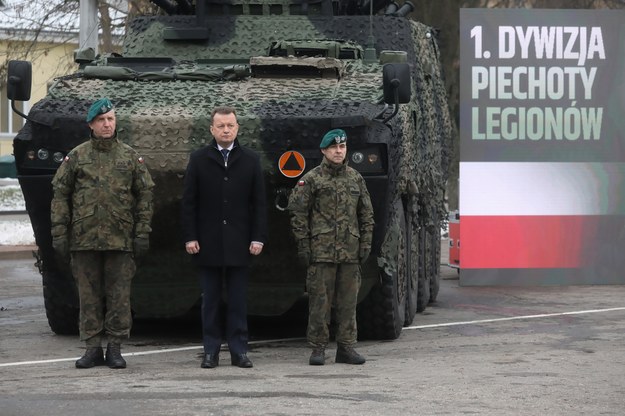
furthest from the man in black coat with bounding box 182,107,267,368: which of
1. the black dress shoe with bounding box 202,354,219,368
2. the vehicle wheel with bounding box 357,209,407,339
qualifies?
the vehicle wheel with bounding box 357,209,407,339

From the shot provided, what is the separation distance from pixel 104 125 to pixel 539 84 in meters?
7.68

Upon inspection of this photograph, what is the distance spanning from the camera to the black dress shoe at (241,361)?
10.7 metres

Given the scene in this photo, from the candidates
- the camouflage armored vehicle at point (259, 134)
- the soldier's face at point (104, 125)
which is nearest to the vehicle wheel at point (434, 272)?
the camouflage armored vehicle at point (259, 134)

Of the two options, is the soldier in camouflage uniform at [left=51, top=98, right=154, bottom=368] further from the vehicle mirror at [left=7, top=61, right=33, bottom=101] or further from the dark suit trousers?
the vehicle mirror at [left=7, top=61, right=33, bottom=101]

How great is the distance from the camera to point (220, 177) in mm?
10852

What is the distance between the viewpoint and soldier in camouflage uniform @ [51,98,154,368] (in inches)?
422

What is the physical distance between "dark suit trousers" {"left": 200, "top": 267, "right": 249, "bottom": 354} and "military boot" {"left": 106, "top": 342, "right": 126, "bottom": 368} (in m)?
0.55

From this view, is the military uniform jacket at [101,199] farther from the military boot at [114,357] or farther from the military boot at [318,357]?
the military boot at [318,357]

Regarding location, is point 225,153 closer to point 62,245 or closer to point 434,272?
point 62,245

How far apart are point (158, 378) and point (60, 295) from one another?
7.39ft

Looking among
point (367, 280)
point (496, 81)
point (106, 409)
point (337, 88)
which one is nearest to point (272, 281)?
point (367, 280)

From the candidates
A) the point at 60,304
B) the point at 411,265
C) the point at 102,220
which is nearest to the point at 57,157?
the point at 102,220

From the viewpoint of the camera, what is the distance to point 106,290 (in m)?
10.9

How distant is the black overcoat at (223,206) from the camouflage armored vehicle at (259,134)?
54 cm
